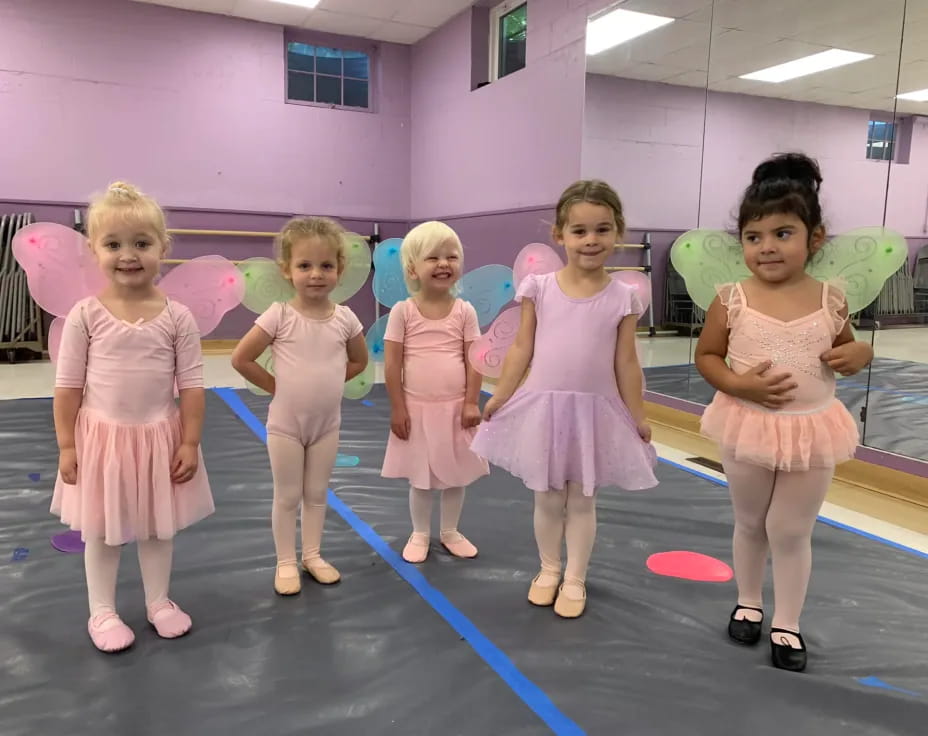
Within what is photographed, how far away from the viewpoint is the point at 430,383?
79.5 inches

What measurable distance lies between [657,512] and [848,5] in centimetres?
332

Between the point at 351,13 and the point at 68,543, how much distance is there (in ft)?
17.3

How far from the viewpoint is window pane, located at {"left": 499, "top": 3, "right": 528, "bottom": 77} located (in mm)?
5301

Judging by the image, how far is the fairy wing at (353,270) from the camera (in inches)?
81.2

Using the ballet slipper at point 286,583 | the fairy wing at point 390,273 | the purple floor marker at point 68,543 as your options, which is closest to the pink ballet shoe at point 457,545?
the ballet slipper at point 286,583

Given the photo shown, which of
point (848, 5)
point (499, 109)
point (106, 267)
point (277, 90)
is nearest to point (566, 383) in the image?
point (106, 267)

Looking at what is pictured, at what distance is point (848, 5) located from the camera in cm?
396

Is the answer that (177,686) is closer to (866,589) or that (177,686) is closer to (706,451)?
(866,589)

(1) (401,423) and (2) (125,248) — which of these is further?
(1) (401,423)

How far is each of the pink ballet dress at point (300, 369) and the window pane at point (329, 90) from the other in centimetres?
549

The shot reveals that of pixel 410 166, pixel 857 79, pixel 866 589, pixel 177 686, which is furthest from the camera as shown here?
pixel 410 166

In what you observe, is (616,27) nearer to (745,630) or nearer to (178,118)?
(178,118)

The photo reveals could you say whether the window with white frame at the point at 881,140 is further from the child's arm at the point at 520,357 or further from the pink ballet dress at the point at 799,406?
the child's arm at the point at 520,357

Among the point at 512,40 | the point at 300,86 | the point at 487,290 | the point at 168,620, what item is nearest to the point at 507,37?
the point at 512,40
